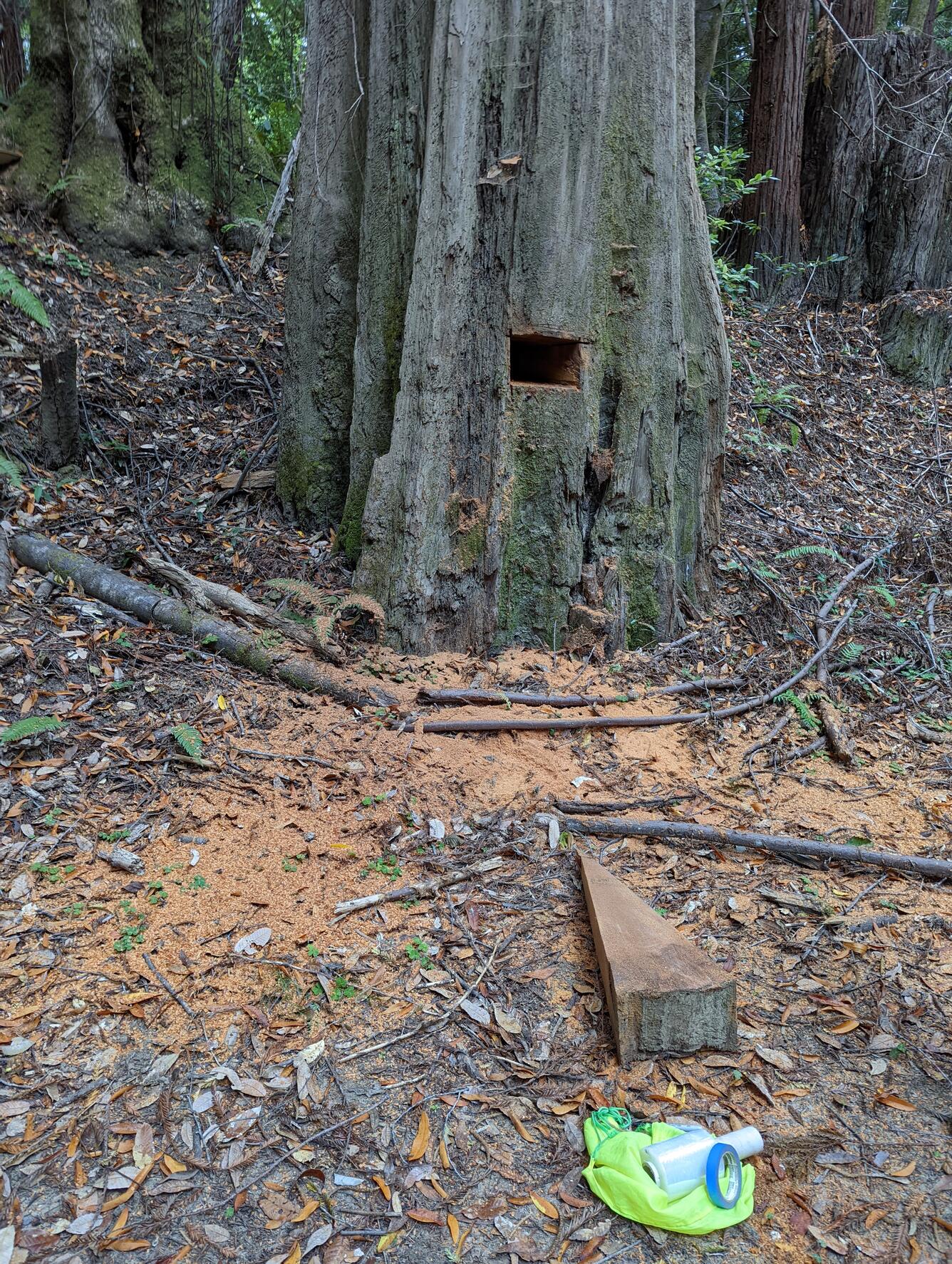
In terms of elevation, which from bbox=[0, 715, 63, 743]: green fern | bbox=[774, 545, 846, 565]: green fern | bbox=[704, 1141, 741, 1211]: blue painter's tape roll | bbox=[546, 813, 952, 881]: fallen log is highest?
bbox=[774, 545, 846, 565]: green fern

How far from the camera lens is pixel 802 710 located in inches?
172

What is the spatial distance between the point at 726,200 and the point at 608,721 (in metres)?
8.27

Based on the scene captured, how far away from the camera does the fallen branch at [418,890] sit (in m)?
2.95

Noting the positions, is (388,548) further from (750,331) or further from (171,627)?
(750,331)

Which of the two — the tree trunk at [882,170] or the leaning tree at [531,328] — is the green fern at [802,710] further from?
the tree trunk at [882,170]

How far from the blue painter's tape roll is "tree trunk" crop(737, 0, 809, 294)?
398 inches

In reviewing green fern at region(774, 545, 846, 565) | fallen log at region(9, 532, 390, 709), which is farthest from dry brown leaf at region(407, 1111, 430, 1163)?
green fern at region(774, 545, 846, 565)

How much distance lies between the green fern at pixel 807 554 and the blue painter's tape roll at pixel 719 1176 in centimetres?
416

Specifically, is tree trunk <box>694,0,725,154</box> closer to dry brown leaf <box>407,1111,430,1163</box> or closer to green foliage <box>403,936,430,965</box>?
green foliage <box>403,936,430,965</box>

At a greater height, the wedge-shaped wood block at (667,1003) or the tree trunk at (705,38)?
the tree trunk at (705,38)

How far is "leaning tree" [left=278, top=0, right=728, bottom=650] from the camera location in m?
4.20

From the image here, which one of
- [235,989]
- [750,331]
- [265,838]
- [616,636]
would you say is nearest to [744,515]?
[616,636]

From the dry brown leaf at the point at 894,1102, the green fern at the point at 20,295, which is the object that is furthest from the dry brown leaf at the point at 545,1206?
the green fern at the point at 20,295

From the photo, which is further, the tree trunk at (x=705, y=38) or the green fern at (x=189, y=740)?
the tree trunk at (x=705, y=38)
